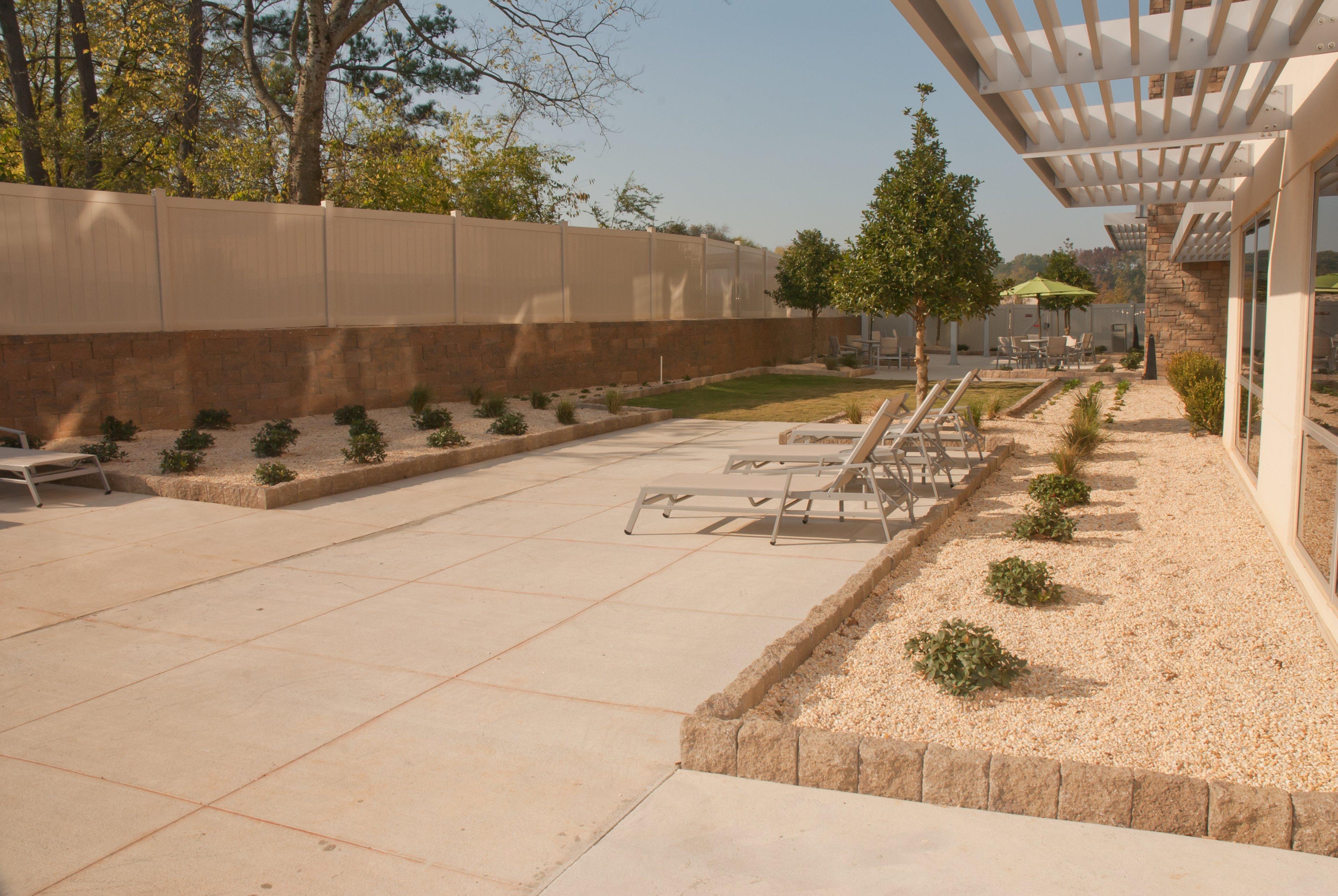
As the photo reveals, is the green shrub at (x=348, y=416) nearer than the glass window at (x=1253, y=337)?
No

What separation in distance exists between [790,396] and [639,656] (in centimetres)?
1486

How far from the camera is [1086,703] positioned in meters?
3.98

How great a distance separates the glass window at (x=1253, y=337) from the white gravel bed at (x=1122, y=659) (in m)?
1.16

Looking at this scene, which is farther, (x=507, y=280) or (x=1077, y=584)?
(x=507, y=280)

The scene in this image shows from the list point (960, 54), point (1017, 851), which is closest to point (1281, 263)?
point (960, 54)

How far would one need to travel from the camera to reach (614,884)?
9.49ft

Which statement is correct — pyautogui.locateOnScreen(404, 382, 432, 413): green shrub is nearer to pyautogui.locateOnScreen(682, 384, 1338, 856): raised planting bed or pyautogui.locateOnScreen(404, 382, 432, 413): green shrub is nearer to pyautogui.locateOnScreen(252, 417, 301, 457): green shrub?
pyautogui.locateOnScreen(252, 417, 301, 457): green shrub

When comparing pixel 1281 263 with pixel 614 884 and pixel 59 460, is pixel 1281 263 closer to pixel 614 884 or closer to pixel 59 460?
pixel 614 884

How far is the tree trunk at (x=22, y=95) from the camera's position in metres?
17.9

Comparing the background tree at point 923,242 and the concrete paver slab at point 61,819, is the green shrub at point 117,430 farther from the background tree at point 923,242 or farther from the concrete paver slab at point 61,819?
the background tree at point 923,242

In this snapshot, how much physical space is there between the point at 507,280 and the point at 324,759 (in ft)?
44.8

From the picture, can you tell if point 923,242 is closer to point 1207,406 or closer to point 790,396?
point 1207,406

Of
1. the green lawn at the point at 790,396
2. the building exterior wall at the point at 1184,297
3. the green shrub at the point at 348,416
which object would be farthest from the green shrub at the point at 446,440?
the building exterior wall at the point at 1184,297

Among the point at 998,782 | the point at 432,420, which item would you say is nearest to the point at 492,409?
the point at 432,420
